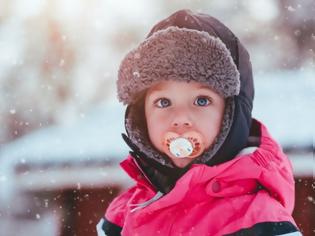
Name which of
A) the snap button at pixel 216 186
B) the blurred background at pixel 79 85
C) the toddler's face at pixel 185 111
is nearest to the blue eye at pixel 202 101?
the toddler's face at pixel 185 111

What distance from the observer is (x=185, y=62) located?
0.85 m

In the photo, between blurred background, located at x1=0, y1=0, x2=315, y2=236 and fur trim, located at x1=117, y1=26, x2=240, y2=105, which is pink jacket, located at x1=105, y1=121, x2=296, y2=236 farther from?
blurred background, located at x1=0, y1=0, x2=315, y2=236

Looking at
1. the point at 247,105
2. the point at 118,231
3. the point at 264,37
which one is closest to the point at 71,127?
the point at 264,37

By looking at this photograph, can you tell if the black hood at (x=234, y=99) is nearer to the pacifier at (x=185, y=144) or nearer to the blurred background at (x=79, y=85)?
the pacifier at (x=185, y=144)

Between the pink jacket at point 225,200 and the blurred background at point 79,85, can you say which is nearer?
the pink jacket at point 225,200

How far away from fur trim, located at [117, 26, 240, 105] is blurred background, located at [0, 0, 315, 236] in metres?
1.05

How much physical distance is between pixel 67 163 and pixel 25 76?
1.71ft

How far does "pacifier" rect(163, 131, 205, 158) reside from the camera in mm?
822

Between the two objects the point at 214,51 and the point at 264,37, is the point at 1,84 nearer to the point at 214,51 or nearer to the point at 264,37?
the point at 264,37

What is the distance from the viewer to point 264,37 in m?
2.26

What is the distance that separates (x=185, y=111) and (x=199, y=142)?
5 centimetres

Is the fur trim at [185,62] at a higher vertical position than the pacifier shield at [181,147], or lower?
higher

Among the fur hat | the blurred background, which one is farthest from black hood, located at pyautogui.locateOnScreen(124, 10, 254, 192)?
the blurred background

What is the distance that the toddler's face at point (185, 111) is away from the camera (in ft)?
2.74
